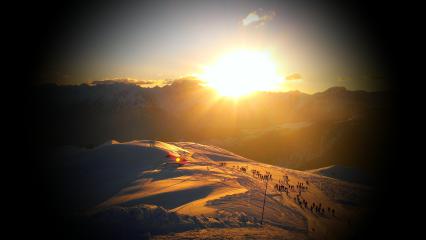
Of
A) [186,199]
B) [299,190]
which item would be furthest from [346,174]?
[186,199]

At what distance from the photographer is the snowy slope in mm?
28094

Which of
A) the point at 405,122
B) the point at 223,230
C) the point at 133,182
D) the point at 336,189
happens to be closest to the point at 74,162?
the point at 133,182

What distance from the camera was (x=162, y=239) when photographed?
81.1 ft

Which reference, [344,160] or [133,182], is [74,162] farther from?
[344,160]

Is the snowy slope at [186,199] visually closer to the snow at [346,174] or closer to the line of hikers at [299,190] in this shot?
the line of hikers at [299,190]

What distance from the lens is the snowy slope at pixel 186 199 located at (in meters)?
28.1

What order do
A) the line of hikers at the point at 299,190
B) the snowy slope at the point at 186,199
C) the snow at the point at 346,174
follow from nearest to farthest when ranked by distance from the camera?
1. the snowy slope at the point at 186,199
2. the line of hikers at the point at 299,190
3. the snow at the point at 346,174

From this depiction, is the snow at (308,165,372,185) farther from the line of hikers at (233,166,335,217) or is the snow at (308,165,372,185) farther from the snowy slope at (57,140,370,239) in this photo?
the line of hikers at (233,166,335,217)

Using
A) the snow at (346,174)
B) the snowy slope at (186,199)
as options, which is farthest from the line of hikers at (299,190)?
the snow at (346,174)

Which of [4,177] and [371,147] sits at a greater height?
[371,147]

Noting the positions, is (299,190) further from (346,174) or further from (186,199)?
(346,174)

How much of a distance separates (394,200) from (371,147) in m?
124

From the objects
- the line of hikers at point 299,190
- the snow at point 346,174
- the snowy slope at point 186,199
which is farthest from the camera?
the snow at point 346,174

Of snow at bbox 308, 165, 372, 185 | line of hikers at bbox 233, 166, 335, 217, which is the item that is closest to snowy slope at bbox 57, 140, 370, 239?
line of hikers at bbox 233, 166, 335, 217
